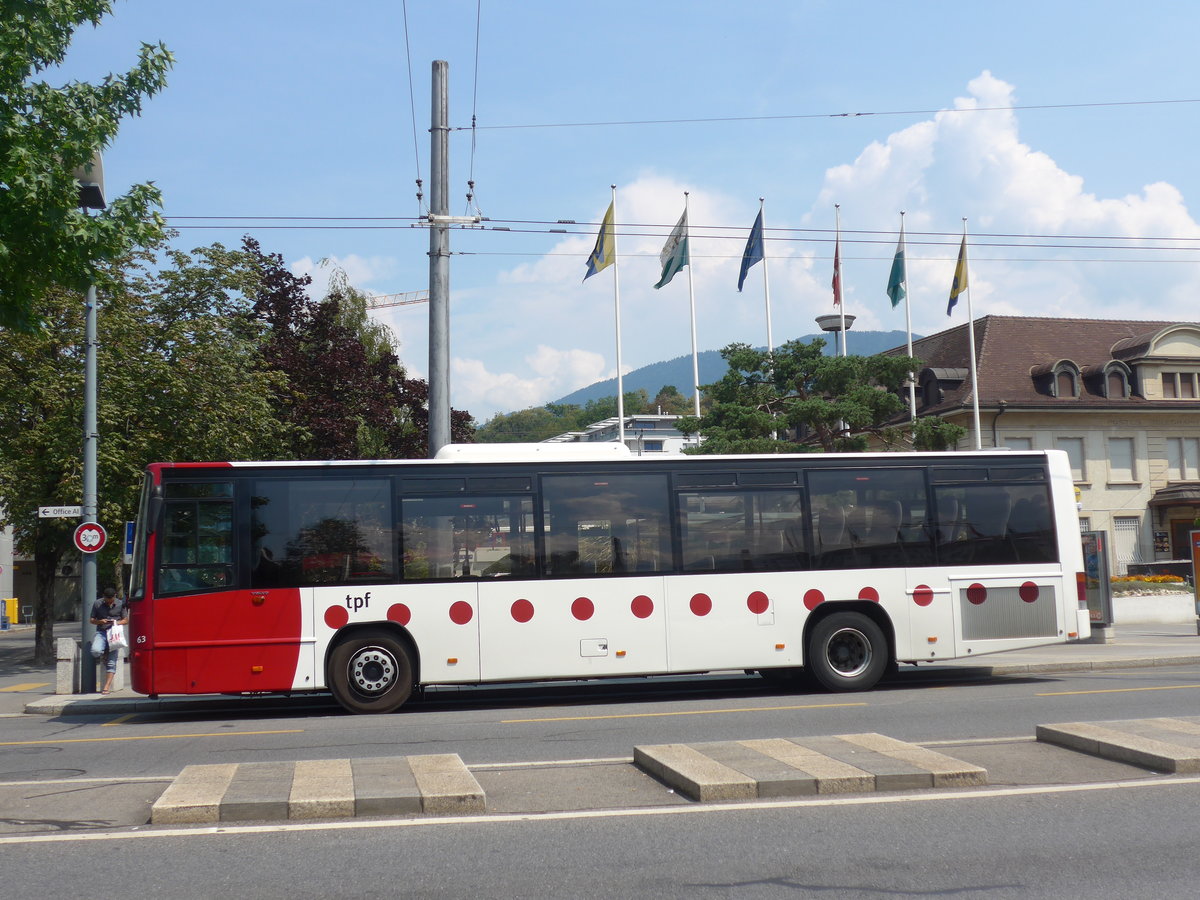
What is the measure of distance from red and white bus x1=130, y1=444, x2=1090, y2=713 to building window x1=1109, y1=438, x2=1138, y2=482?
36493 mm

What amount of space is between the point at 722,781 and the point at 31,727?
995 centimetres

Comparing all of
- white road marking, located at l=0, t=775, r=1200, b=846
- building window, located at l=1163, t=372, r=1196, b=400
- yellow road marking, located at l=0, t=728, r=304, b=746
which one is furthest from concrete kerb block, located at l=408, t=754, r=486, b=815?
building window, located at l=1163, t=372, r=1196, b=400

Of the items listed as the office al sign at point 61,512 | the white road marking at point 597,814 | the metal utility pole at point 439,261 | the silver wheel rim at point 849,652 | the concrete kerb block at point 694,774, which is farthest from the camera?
the metal utility pole at point 439,261

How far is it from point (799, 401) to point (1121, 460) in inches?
798

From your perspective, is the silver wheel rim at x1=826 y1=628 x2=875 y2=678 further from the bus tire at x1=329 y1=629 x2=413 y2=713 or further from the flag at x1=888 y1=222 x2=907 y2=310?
the flag at x1=888 y1=222 x2=907 y2=310

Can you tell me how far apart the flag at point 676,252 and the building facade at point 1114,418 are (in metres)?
16.2

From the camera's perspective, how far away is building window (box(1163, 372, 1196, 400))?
50.5 meters

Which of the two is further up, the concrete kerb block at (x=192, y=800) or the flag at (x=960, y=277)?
the flag at (x=960, y=277)

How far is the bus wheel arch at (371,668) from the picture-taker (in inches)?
557

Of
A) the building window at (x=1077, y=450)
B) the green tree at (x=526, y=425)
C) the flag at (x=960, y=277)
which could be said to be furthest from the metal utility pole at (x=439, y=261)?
the green tree at (x=526, y=425)

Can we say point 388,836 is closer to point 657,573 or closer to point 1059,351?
point 657,573

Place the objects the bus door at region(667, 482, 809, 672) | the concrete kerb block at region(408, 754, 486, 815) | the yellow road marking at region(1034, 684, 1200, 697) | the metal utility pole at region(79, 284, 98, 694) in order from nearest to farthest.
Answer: the concrete kerb block at region(408, 754, 486, 815) < the yellow road marking at region(1034, 684, 1200, 697) < the bus door at region(667, 482, 809, 672) < the metal utility pole at region(79, 284, 98, 694)

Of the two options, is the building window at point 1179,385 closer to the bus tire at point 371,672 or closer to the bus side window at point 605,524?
the bus side window at point 605,524

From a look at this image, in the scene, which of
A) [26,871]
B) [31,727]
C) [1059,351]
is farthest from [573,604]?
[1059,351]
